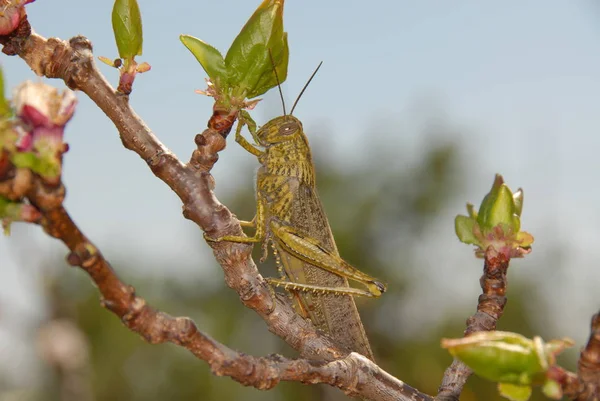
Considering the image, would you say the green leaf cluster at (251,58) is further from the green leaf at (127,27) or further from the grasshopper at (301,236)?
the grasshopper at (301,236)

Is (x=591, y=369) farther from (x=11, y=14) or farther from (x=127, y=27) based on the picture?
(x=11, y=14)

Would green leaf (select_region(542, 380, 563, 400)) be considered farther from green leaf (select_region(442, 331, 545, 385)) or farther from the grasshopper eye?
the grasshopper eye

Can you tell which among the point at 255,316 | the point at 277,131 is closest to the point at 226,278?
the point at 277,131

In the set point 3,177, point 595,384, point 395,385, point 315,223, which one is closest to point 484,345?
point 595,384

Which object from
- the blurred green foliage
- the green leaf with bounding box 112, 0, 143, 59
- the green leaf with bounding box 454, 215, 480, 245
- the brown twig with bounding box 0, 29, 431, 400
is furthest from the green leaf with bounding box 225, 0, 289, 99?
the blurred green foliage

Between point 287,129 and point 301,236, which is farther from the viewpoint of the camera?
point 287,129

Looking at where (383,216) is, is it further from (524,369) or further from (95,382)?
(524,369)
